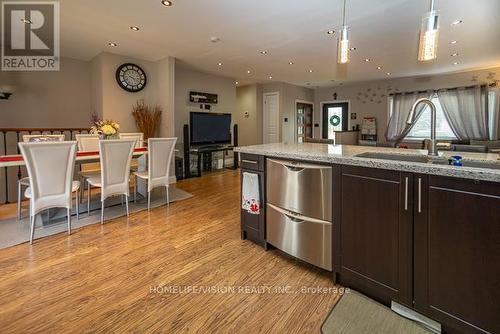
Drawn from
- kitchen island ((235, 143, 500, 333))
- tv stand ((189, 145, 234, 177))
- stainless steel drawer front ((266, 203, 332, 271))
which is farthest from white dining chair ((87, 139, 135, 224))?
tv stand ((189, 145, 234, 177))

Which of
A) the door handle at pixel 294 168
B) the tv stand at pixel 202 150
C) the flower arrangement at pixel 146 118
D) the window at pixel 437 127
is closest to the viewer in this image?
the door handle at pixel 294 168

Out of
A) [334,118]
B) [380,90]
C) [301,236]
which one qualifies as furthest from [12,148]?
[380,90]

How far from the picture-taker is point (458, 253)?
1.38 m

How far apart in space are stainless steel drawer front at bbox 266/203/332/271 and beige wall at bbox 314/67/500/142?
7.31 meters

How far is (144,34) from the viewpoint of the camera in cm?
400

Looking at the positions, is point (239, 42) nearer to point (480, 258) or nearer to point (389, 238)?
point (389, 238)

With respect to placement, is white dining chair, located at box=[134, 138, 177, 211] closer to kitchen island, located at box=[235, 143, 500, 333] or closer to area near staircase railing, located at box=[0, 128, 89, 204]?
kitchen island, located at box=[235, 143, 500, 333]

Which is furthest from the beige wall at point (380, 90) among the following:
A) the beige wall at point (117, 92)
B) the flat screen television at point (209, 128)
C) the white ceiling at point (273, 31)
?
the beige wall at point (117, 92)

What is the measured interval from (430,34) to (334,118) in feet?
26.3

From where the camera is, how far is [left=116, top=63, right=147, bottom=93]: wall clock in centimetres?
518

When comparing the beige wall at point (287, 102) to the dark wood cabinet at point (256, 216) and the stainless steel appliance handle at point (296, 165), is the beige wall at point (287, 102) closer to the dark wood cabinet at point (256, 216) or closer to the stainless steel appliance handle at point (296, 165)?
the dark wood cabinet at point (256, 216)

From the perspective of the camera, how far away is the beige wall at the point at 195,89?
625 centimetres

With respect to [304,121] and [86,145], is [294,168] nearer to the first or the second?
[86,145]

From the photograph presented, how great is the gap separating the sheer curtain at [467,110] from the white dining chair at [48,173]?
8.35 m
